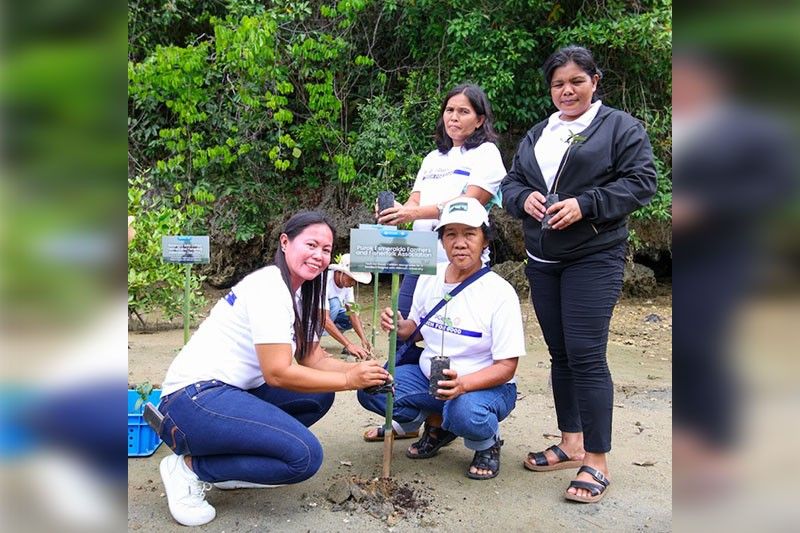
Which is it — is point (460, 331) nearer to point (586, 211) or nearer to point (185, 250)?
point (586, 211)

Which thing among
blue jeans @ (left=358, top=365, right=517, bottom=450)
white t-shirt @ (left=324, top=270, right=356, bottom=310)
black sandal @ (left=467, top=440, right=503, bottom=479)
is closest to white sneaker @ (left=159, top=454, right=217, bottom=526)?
blue jeans @ (left=358, top=365, right=517, bottom=450)

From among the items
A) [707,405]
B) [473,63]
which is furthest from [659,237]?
[707,405]

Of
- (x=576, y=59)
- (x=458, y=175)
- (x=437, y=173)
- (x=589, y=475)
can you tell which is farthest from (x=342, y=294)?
(x=576, y=59)

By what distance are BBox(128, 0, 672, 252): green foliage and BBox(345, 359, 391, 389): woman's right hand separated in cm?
535

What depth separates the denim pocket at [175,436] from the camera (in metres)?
2.31

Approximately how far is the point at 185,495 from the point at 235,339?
584mm

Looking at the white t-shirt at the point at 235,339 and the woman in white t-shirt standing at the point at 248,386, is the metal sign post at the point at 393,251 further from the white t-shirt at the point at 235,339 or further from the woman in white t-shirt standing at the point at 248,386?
the white t-shirt at the point at 235,339

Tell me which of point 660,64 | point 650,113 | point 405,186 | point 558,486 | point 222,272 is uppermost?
point 660,64

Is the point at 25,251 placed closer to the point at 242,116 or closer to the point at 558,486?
the point at 558,486

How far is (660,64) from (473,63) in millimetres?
2190

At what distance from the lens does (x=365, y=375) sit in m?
2.33

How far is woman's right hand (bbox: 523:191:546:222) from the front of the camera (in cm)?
253

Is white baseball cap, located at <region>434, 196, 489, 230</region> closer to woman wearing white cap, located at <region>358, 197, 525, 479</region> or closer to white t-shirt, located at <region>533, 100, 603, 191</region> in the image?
woman wearing white cap, located at <region>358, 197, 525, 479</region>

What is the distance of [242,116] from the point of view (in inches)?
335
